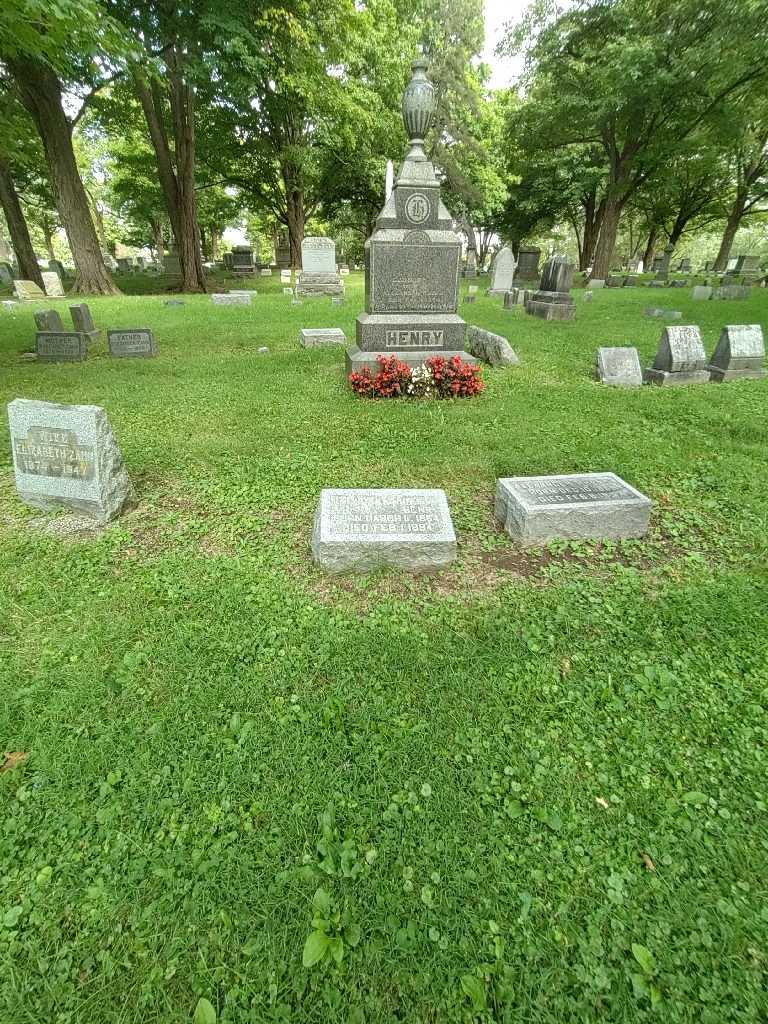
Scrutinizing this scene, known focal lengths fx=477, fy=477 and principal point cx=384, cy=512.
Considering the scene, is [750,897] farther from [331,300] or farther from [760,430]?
[331,300]

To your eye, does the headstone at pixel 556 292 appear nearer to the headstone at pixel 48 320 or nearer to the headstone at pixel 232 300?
the headstone at pixel 232 300

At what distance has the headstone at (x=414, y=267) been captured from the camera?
719 centimetres

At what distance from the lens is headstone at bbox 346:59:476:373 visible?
719 cm

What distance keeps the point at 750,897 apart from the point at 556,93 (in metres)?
28.8

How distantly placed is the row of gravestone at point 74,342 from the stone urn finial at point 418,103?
625cm

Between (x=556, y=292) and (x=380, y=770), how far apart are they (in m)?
15.1

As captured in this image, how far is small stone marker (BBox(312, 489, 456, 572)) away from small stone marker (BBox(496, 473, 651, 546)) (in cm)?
67

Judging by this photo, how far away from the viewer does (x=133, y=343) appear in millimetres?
9984

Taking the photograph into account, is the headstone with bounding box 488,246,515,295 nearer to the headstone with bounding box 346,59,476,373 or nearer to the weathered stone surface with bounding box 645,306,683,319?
the weathered stone surface with bounding box 645,306,683,319


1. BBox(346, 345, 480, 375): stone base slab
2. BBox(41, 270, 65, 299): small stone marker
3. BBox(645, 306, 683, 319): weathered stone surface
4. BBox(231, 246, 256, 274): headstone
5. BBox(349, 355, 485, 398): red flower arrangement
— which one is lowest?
BBox(349, 355, 485, 398): red flower arrangement

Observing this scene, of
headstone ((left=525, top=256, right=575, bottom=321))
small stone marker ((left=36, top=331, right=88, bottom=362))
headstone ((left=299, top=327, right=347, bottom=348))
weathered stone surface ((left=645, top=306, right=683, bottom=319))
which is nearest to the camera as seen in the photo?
small stone marker ((left=36, top=331, right=88, bottom=362))

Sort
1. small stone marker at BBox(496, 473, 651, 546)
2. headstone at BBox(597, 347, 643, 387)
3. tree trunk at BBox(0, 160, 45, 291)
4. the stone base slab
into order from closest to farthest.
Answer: small stone marker at BBox(496, 473, 651, 546), the stone base slab, headstone at BBox(597, 347, 643, 387), tree trunk at BBox(0, 160, 45, 291)

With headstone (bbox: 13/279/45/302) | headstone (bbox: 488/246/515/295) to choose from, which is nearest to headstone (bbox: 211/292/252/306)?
headstone (bbox: 13/279/45/302)

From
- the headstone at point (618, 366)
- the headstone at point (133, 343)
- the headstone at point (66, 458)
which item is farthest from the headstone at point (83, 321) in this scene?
the headstone at point (618, 366)
